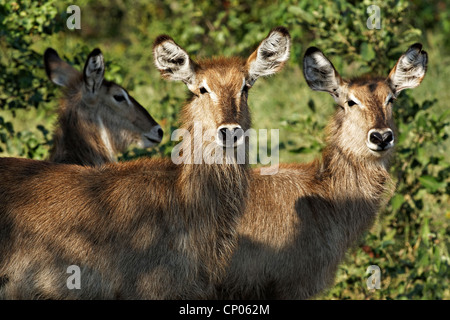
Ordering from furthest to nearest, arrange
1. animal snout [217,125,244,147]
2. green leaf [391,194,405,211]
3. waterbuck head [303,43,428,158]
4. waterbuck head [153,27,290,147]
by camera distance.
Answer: green leaf [391,194,405,211] < waterbuck head [303,43,428,158] < waterbuck head [153,27,290,147] < animal snout [217,125,244,147]

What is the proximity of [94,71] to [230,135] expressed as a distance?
6.72 ft

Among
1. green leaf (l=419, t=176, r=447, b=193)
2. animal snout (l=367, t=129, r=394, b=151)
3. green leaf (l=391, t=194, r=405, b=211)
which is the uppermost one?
animal snout (l=367, t=129, r=394, b=151)

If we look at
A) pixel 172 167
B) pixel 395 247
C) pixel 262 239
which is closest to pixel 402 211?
pixel 395 247

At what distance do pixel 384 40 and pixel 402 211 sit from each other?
1.54m

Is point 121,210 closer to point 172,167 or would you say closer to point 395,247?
point 172,167

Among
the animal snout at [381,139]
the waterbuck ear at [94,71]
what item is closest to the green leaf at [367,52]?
the animal snout at [381,139]

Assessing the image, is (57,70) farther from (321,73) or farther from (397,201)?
(397,201)

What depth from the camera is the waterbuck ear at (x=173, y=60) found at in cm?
461

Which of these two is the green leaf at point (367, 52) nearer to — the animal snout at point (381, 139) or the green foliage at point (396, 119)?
the green foliage at point (396, 119)

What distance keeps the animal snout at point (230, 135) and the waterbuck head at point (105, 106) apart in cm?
197

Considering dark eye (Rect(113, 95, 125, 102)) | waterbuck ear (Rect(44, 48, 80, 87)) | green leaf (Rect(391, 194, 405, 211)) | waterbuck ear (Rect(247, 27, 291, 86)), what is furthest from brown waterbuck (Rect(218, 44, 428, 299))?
waterbuck ear (Rect(44, 48, 80, 87))

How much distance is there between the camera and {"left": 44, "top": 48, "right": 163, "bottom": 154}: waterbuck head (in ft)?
20.0

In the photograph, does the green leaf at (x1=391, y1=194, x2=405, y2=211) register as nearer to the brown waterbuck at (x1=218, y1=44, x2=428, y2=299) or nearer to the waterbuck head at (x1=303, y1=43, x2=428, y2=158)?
the brown waterbuck at (x1=218, y1=44, x2=428, y2=299)

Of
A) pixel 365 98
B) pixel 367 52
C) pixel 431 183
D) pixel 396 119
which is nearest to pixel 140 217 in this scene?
pixel 365 98
